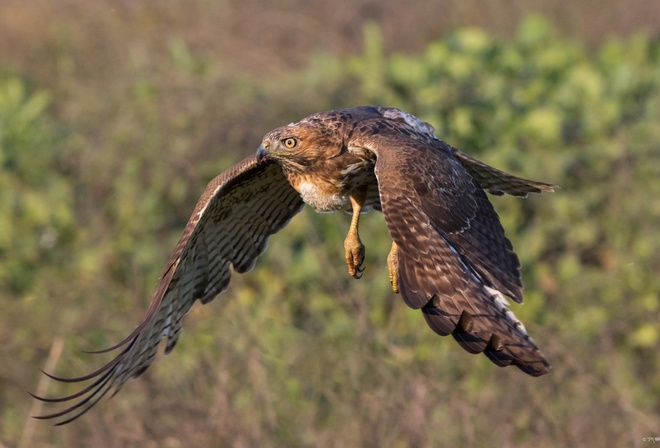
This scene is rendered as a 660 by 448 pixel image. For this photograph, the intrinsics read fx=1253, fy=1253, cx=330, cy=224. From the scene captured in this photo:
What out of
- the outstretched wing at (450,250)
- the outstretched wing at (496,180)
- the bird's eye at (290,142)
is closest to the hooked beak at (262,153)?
the bird's eye at (290,142)

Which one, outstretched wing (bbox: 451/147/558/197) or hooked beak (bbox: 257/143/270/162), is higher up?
outstretched wing (bbox: 451/147/558/197)

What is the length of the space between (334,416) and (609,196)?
17.5 feet

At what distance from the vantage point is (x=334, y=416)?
7.46m

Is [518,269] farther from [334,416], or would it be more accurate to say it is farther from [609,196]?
[609,196]

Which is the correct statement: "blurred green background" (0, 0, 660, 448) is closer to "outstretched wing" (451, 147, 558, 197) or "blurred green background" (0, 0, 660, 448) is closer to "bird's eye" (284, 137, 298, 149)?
"outstretched wing" (451, 147, 558, 197)

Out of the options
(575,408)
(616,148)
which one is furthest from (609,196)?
(575,408)

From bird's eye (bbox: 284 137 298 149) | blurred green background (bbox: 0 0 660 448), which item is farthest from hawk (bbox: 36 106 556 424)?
blurred green background (bbox: 0 0 660 448)

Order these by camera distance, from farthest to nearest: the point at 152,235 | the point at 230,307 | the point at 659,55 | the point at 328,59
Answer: the point at 659,55, the point at 328,59, the point at 152,235, the point at 230,307

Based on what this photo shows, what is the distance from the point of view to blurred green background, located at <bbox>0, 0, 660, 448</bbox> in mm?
7438

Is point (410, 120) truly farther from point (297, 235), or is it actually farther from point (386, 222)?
point (297, 235)

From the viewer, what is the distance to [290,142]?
6.11 m

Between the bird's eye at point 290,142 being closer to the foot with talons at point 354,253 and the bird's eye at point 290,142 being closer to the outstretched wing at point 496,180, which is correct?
the foot with talons at point 354,253

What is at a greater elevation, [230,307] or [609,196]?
[609,196]

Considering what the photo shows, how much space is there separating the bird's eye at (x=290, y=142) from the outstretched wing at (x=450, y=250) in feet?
1.23
